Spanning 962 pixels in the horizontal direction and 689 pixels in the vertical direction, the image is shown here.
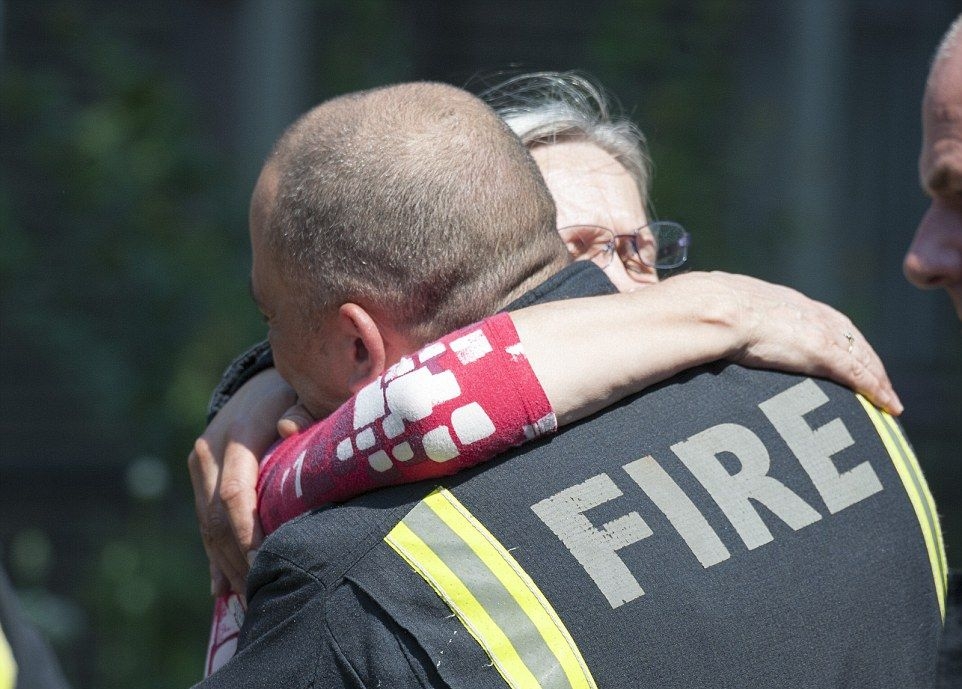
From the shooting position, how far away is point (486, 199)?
1.52m

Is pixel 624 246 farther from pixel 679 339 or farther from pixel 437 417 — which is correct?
pixel 437 417

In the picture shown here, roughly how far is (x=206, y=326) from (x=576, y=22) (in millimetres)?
2244

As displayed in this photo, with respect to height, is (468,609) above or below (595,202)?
below

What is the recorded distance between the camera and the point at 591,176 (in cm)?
214

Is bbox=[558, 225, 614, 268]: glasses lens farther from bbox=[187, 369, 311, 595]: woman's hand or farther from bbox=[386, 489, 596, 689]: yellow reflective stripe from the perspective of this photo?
bbox=[386, 489, 596, 689]: yellow reflective stripe

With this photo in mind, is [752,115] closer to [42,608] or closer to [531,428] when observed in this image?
[42,608]

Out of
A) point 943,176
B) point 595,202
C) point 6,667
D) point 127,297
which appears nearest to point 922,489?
point 943,176

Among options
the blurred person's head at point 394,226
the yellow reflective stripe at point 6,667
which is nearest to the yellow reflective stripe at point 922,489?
the blurred person's head at point 394,226

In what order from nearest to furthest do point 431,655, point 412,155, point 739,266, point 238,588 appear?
point 431,655 → point 412,155 → point 238,588 → point 739,266

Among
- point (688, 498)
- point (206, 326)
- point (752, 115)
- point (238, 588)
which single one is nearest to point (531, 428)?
point (688, 498)

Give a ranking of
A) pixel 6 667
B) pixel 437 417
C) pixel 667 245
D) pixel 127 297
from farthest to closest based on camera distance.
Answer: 1. pixel 127 297
2. pixel 667 245
3. pixel 437 417
4. pixel 6 667

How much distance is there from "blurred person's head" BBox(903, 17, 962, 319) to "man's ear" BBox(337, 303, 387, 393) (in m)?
1.01

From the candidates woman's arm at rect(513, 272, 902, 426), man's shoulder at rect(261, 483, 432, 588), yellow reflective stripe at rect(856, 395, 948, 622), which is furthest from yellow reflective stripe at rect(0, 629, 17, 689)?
yellow reflective stripe at rect(856, 395, 948, 622)

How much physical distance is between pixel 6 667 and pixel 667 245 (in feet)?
4.61
